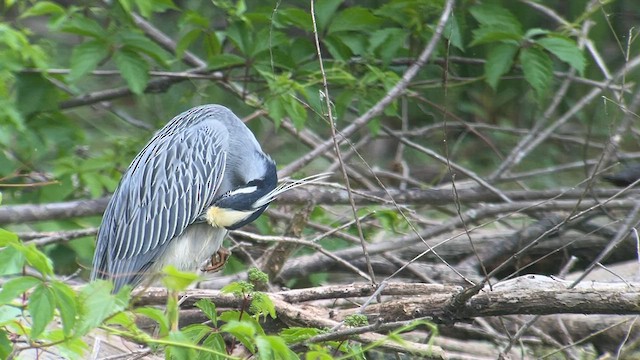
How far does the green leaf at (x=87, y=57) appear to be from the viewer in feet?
14.5

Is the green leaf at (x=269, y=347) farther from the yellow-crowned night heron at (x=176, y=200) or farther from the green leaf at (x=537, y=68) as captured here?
the green leaf at (x=537, y=68)

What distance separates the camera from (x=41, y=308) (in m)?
2.09

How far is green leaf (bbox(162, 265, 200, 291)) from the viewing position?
6.66ft

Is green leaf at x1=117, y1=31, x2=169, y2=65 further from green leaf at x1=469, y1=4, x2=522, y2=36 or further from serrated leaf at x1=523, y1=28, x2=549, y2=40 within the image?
serrated leaf at x1=523, y1=28, x2=549, y2=40

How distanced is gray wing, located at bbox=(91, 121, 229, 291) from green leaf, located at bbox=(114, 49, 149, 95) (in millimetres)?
450

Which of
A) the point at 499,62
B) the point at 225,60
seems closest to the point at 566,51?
the point at 499,62

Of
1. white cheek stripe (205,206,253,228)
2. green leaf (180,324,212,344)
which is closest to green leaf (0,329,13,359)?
green leaf (180,324,212,344)

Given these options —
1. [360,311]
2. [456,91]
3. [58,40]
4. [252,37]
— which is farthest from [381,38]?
[58,40]

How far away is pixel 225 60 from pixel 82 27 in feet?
2.26

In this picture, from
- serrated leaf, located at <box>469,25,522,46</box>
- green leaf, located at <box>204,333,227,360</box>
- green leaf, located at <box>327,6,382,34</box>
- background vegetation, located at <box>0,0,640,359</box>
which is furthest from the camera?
green leaf, located at <box>327,6,382,34</box>

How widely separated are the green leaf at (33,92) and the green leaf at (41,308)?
9.06 ft

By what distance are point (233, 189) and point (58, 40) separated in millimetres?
3431

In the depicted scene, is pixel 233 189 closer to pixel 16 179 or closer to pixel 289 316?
pixel 289 316

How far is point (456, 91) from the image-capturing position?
217 inches
